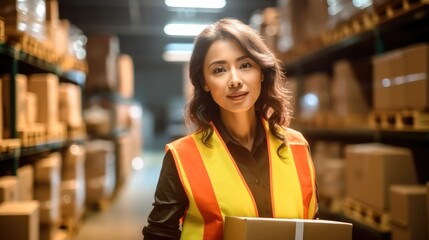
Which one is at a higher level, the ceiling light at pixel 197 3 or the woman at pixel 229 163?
the ceiling light at pixel 197 3

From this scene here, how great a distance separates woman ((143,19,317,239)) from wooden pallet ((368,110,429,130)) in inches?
85.6

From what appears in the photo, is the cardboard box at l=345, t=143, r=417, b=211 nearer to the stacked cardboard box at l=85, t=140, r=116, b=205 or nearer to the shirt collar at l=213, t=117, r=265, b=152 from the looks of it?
the shirt collar at l=213, t=117, r=265, b=152

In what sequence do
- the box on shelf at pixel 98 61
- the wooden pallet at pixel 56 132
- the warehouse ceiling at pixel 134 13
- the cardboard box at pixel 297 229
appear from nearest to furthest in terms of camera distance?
1. the cardboard box at pixel 297 229
2. the wooden pallet at pixel 56 132
3. the box on shelf at pixel 98 61
4. the warehouse ceiling at pixel 134 13

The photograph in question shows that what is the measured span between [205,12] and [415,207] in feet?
32.5

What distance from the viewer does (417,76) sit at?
3.76 m

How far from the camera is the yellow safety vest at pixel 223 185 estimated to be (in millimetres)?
1895

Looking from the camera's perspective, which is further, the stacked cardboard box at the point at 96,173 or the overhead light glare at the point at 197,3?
the overhead light glare at the point at 197,3

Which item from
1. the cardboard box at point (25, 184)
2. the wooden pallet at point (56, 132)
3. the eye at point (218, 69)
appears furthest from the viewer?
the wooden pallet at point (56, 132)

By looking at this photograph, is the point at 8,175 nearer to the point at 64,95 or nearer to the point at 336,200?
the point at 64,95

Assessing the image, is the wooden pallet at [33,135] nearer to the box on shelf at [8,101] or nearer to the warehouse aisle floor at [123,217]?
the box on shelf at [8,101]

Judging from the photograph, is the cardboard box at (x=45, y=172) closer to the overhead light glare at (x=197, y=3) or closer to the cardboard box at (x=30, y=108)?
the cardboard box at (x=30, y=108)

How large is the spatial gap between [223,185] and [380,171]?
8.71 feet

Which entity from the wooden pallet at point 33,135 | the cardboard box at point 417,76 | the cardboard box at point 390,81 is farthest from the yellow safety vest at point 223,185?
the wooden pallet at point 33,135

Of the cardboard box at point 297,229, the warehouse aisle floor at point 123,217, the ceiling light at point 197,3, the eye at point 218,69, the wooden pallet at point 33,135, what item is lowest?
the warehouse aisle floor at point 123,217
